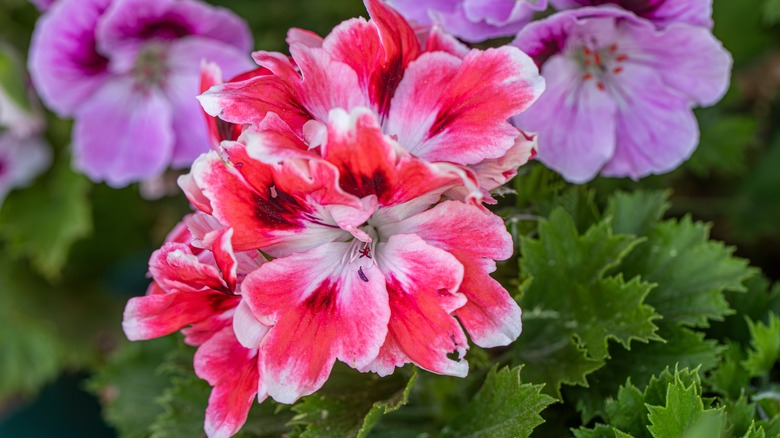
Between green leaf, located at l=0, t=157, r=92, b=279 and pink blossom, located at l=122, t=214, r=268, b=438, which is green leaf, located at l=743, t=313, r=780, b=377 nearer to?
pink blossom, located at l=122, t=214, r=268, b=438

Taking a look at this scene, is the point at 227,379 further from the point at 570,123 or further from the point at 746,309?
the point at 746,309

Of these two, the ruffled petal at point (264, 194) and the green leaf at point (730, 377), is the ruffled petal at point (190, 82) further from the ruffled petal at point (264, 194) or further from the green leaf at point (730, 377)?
the green leaf at point (730, 377)

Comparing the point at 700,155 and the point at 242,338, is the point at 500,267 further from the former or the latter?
the point at 700,155

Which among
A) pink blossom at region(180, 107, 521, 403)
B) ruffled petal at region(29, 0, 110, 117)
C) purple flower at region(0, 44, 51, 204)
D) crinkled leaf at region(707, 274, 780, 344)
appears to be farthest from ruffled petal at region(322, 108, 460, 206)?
purple flower at region(0, 44, 51, 204)

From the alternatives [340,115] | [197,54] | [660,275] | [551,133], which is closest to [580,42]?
[551,133]

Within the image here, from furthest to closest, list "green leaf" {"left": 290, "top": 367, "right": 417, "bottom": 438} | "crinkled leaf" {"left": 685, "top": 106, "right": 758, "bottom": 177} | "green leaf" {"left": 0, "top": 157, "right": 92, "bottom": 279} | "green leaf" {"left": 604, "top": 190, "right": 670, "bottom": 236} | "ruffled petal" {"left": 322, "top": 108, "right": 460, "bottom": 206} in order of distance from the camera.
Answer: "green leaf" {"left": 0, "top": 157, "right": 92, "bottom": 279} → "crinkled leaf" {"left": 685, "top": 106, "right": 758, "bottom": 177} → "green leaf" {"left": 604, "top": 190, "right": 670, "bottom": 236} → "green leaf" {"left": 290, "top": 367, "right": 417, "bottom": 438} → "ruffled petal" {"left": 322, "top": 108, "right": 460, "bottom": 206}

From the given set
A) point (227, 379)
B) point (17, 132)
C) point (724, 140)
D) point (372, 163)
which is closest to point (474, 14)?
point (372, 163)
